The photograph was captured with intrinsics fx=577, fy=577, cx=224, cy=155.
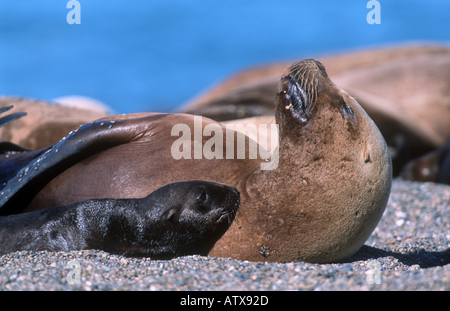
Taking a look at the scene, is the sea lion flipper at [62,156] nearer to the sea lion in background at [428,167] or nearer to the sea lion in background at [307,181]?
the sea lion in background at [307,181]

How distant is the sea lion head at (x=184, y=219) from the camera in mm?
3271

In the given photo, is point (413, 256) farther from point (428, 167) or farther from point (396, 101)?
point (396, 101)

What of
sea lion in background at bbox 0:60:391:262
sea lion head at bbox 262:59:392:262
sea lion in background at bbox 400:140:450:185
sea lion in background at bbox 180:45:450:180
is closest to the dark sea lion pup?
sea lion in background at bbox 0:60:391:262

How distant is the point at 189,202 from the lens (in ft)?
10.8

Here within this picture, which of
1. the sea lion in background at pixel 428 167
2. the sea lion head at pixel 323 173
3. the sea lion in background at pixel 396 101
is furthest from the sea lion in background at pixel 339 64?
the sea lion head at pixel 323 173

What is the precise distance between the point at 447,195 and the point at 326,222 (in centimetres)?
365

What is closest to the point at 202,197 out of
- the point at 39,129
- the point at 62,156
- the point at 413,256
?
the point at 62,156

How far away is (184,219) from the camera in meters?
3.29

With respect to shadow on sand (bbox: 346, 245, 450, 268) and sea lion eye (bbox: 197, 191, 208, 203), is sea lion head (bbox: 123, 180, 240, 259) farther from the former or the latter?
shadow on sand (bbox: 346, 245, 450, 268)

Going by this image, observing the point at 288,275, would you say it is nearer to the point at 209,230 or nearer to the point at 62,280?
the point at 209,230

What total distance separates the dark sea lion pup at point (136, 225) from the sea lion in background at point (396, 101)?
380 cm

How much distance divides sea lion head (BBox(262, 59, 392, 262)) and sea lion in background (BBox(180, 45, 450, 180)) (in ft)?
12.3

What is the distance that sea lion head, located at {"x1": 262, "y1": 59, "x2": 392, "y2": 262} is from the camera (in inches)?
127
